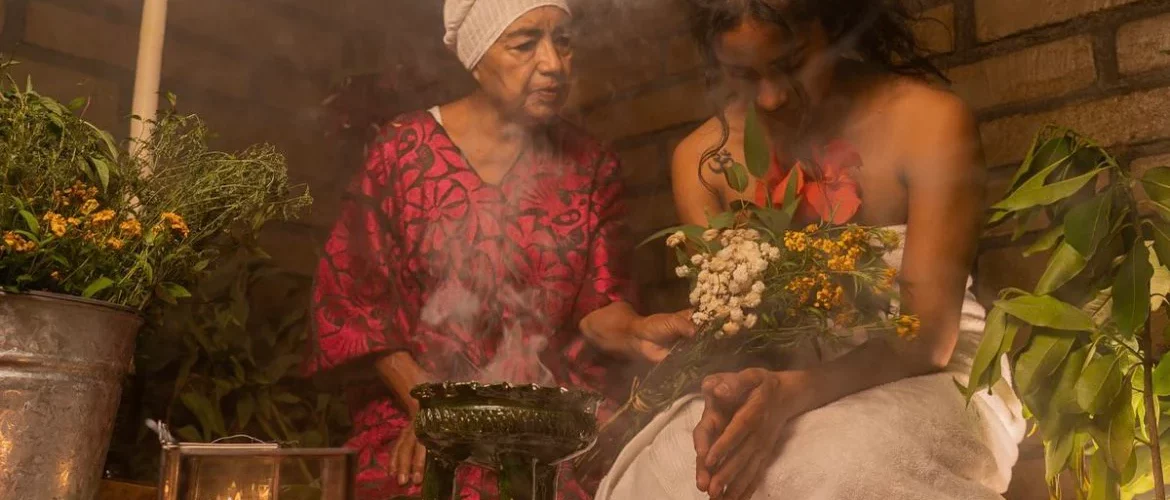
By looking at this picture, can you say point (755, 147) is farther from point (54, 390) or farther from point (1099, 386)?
point (54, 390)

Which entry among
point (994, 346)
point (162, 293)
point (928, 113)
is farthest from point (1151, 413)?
point (162, 293)

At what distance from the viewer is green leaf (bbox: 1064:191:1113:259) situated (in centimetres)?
100

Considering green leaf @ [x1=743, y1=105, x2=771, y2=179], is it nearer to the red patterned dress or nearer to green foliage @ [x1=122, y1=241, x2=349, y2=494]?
the red patterned dress

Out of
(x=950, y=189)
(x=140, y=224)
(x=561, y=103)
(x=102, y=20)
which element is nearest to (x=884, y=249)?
(x=950, y=189)

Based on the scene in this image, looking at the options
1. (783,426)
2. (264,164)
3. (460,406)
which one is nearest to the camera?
(460,406)

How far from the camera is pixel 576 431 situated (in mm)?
898

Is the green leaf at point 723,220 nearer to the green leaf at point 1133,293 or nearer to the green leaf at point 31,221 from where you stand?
the green leaf at point 1133,293

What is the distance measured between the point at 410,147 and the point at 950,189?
618 mm

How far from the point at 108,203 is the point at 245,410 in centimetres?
35

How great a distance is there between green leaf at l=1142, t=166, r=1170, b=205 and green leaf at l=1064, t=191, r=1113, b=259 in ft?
0.11

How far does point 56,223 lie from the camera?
1.05 metres

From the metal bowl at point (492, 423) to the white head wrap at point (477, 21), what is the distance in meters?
0.58

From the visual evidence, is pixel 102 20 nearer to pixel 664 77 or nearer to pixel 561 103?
pixel 561 103

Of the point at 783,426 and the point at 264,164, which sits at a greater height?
the point at 264,164
